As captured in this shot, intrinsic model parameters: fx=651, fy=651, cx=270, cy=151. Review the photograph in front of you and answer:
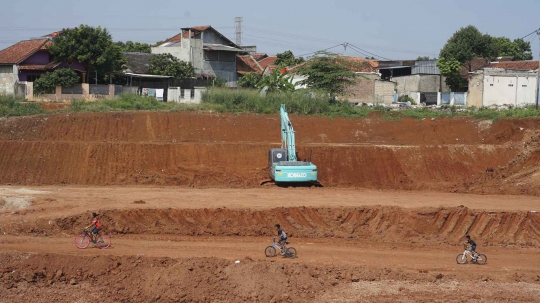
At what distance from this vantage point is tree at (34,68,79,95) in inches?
1657

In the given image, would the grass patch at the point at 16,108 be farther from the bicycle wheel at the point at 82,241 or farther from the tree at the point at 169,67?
the bicycle wheel at the point at 82,241

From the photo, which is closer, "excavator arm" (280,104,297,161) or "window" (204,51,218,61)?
"excavator arm" (280,104,297,161)

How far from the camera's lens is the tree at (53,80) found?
42.1 meters

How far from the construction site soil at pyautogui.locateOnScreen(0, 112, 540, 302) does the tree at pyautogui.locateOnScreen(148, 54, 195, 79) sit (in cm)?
1531

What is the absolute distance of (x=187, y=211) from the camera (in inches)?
871

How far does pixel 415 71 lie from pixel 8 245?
5062 cm

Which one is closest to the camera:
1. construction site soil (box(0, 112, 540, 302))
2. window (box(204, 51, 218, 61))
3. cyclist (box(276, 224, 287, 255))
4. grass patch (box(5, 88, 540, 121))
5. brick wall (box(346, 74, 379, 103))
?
construction site soil (box(0, 112, 540, 302))

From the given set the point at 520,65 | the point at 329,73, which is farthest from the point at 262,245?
the point at 520,65

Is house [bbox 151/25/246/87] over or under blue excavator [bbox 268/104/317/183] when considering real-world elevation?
over

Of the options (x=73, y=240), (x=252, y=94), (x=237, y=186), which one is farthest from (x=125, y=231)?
(x=252, y=94)

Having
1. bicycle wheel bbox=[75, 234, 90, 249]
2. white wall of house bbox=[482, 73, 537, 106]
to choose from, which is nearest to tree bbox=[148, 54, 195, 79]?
white wall of house bbox=[482, 73, 537, 106]

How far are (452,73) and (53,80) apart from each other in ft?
115

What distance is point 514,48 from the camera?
94.2 m

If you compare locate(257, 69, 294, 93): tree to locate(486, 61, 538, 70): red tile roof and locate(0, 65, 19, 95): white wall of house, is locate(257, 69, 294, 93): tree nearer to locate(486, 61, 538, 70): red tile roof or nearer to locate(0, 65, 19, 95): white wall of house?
locate(0, 65, 19, 95): white wall of house
